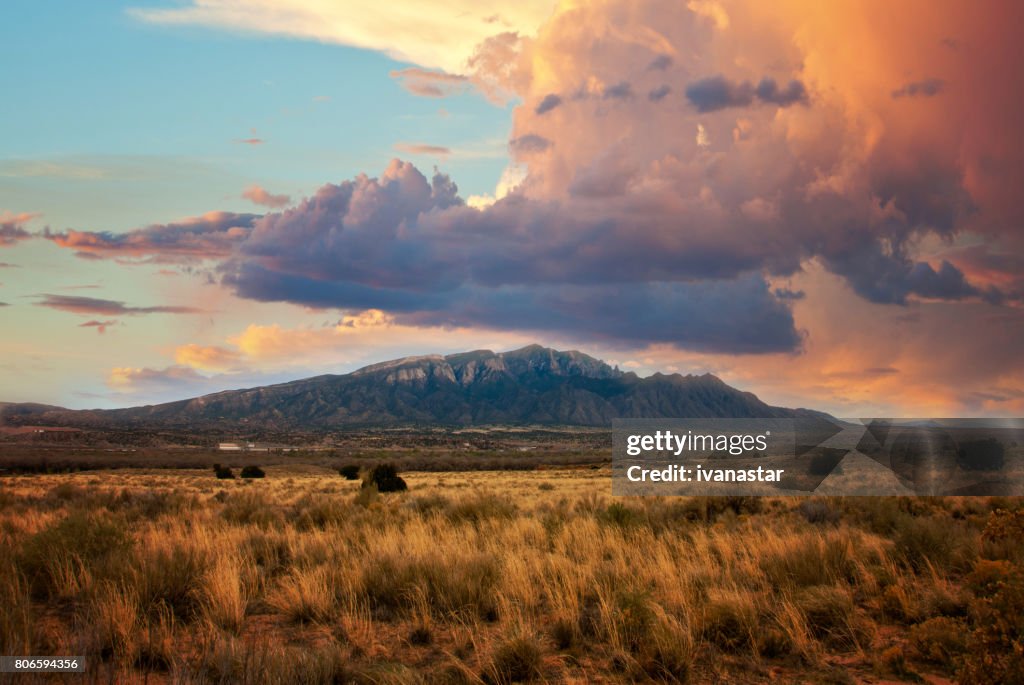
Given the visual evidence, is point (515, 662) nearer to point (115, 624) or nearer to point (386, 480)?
point (115, 624)

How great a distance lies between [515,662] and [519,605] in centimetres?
209

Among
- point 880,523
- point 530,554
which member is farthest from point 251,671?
point 880,523

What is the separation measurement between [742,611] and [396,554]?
18.4ft

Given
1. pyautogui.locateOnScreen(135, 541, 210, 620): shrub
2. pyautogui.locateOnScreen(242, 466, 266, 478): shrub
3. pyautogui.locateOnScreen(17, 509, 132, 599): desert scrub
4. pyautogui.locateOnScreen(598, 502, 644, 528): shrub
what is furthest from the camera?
pyautogui.locateOnScreen(242, 466, 266, 478): shrub

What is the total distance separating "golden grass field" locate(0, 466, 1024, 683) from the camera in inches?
267

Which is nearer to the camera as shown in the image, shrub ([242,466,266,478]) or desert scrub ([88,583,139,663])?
desert scrub ([88,583,139,663])

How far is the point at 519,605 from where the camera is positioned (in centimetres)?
895

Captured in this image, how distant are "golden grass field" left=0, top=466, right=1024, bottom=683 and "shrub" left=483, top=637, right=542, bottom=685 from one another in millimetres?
14

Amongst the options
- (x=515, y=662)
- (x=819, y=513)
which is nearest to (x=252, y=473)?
(x=819, y=513)

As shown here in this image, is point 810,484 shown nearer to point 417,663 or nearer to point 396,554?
point 396,554

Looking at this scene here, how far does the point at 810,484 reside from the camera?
34.4 metres

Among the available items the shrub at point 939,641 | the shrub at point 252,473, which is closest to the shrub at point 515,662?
the shrub at point 939,641

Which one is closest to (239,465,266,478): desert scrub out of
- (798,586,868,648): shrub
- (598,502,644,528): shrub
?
(598,502,644,528): shrub

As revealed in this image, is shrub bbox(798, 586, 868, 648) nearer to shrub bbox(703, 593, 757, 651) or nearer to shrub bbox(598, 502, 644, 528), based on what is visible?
shrub bbox(703, 593, 757, 651)
